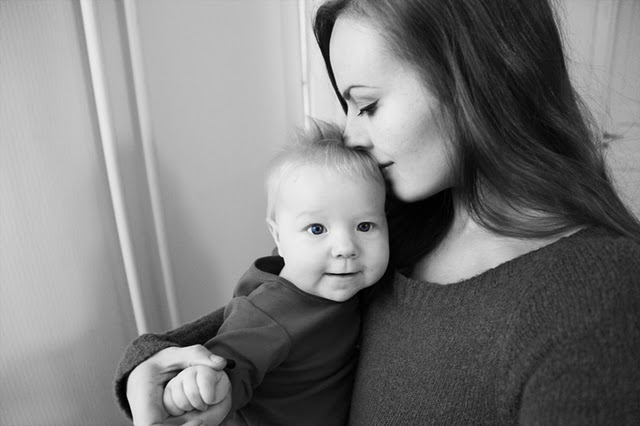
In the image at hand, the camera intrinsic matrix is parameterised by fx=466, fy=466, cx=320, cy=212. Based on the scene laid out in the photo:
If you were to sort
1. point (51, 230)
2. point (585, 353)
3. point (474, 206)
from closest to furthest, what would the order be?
1. point (585, 353)
2. point (474, 206)
3. point (51, 230)

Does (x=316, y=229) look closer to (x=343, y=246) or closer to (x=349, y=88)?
(x=343, y=246)

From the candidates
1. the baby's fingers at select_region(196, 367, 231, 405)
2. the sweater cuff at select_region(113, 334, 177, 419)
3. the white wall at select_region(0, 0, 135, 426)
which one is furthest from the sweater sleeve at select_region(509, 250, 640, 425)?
the white wall at select_region(0, 0, 135, 426)

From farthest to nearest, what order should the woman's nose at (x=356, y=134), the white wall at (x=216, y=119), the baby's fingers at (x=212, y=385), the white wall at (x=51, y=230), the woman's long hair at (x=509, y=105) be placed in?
Answer: the white wall at (x=216, y=119)
the white wall at (x=51, y=230)
the woman's nose at (x=356, y=134)
the woman's long hair at (x=509, y=105)
the baby's fingers at (x=212, y=385)

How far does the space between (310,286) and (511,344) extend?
0.36 metres

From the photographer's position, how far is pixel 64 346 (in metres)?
1.20

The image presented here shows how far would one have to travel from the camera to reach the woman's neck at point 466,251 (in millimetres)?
803

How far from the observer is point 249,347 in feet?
2.54

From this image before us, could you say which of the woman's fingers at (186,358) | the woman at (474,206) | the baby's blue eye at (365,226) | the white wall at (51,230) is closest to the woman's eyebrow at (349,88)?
the woman at (474,206)

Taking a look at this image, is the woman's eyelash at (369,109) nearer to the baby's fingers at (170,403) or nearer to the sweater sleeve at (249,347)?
the sweater sleeve at (249,347)

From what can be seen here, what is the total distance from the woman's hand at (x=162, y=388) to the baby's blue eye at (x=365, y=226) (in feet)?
1.10

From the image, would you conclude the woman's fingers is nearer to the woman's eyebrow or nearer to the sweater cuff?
the sweater cuff

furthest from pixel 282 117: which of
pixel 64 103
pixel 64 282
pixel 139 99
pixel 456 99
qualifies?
pixel 456 99

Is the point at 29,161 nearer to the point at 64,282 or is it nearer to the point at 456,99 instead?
the point at 64,282

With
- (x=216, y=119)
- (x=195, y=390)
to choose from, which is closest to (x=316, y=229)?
(x=195, y=390)
